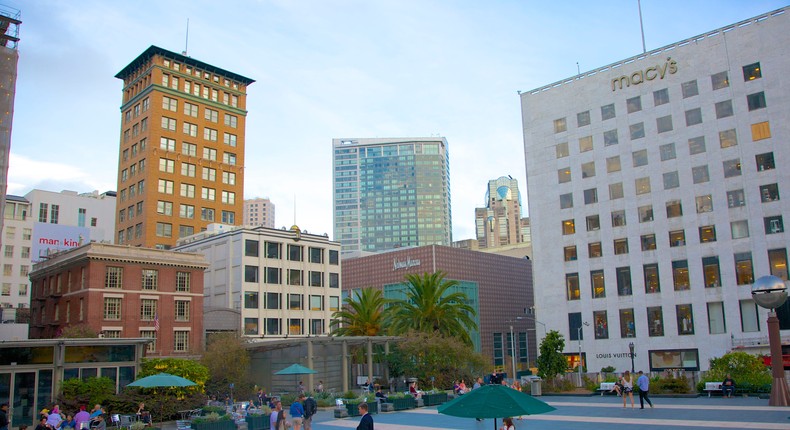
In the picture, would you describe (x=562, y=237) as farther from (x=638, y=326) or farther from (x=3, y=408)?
(x=3, y=408)

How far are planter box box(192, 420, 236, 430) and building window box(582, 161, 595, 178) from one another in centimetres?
5383

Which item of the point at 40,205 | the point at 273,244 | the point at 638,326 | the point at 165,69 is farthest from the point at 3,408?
the point at 40,205

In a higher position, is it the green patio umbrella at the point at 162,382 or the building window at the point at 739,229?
the building window at the point at 739,229

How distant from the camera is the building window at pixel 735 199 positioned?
6209 cm

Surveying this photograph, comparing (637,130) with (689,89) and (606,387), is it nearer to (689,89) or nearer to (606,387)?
(689,89)

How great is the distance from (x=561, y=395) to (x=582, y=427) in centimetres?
1940

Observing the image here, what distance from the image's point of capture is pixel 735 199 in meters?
62.5

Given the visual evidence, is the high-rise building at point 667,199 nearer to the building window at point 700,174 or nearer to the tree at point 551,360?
the building window at point 700,174

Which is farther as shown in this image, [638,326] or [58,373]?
[638,326]

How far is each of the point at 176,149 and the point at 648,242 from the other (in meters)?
59.6

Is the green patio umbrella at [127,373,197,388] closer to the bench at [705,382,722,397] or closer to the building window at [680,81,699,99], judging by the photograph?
the bench at [705,382,722,397]

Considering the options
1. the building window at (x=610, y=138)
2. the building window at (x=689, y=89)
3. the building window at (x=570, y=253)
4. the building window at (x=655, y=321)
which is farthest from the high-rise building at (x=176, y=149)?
the building window at (x=689, y=89)

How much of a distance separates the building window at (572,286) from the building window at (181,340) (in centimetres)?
4033

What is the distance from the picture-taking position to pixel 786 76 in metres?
60.8
